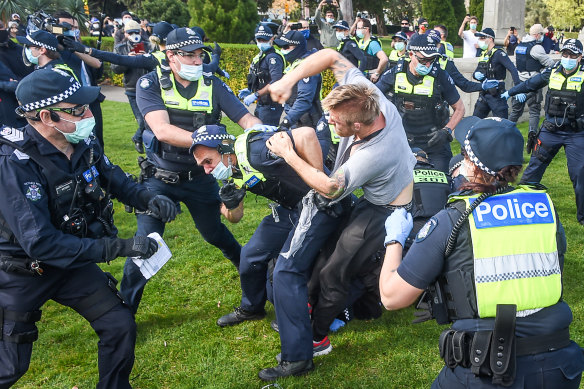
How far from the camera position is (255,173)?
418cm

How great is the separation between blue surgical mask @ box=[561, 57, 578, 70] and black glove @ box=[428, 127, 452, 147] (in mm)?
2188

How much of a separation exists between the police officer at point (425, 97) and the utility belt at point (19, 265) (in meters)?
4.82

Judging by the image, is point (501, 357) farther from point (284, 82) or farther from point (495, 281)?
point (284, 82)

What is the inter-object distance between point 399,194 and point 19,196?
2.57m

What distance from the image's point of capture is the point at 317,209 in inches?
166

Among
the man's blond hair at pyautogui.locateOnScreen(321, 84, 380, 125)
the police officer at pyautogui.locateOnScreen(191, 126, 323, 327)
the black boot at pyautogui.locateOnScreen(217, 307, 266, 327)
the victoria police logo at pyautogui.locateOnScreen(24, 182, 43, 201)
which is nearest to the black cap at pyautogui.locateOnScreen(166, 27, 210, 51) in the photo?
the police officer at pyautogui.locateOnScreen(191, 126, 323, 327)

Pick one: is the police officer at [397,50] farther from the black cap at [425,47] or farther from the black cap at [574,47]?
the black cap at [425,47]

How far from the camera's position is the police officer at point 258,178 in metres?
4.07

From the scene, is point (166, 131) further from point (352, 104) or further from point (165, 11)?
point (165, 11)

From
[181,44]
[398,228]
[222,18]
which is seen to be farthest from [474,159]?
[222,18]

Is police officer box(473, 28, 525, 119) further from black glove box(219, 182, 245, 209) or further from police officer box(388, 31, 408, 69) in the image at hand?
black glove box(219, 182, 245, 209)


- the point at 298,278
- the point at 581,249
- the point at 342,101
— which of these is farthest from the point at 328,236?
the point at 581,249

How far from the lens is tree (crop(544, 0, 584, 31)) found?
137 feet

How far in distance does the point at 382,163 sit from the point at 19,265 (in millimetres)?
2449
